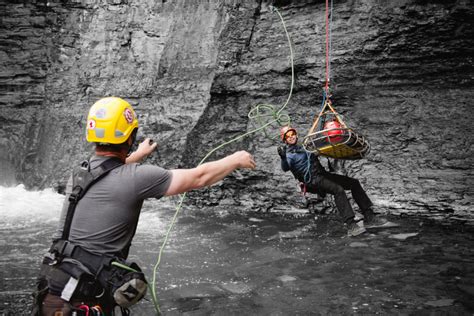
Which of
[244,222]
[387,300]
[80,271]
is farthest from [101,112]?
[244,222]

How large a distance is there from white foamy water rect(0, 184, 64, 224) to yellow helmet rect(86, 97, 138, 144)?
689 centimetres

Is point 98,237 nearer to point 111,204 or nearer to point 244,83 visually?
point 111,204

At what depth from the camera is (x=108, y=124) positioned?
2.83m

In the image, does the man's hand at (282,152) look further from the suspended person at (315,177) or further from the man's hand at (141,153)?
the man's hand at (141,153)

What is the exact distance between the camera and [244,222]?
8547 millimetres

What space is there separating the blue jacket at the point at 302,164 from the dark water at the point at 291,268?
0.96 m

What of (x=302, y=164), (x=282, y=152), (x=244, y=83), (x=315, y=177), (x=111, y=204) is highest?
(x=244, y=83)

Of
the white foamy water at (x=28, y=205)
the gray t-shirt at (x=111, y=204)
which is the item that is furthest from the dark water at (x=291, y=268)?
the gray t-shirt at (x=111, y=204)

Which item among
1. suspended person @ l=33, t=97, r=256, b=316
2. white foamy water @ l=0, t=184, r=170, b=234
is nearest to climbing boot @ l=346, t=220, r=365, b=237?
white foamy water @ l=0, t=184, r=170, b=234

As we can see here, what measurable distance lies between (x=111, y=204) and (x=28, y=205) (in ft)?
29.8

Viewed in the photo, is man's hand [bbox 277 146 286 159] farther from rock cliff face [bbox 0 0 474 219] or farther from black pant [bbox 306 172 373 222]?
rock cliff face [bbox 0 0 474 219]

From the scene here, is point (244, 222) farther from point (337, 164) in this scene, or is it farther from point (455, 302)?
point (455, 302)

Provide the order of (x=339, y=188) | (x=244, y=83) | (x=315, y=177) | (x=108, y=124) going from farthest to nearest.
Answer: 1. (x=244, y=83)
2. (x=315, y=177)
3. (x=339, y=188)
4. (x=108, y=124)

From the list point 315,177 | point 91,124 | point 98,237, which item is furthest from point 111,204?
point 315,177
